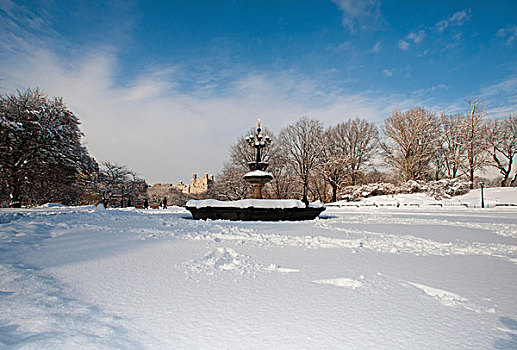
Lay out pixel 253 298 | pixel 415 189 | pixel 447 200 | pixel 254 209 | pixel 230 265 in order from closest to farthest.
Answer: pixel 253 298
pixel 230 265
pixel 254 209
pixel 447 200
pixel 415 189

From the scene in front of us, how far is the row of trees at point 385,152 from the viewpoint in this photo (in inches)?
1147

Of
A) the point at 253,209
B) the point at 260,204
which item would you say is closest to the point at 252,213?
the point at 253,209

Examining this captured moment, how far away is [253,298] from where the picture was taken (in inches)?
91.9

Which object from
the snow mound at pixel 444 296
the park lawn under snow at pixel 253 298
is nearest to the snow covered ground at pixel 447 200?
the park lawn under snow at pixel 253 298

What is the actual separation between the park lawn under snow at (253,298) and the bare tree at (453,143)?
3212 centimetres

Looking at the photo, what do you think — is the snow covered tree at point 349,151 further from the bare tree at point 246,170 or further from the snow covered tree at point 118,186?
the snow covered tree at point 118,186

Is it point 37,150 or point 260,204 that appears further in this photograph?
point 37,150

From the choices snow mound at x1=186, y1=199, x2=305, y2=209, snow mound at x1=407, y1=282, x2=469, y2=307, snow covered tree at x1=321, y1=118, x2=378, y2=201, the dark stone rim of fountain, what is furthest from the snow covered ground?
snow mound at x1=407, y1=282, x2=469, y2=307

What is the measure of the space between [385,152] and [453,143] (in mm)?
8294

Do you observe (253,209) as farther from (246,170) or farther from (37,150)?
(246,170)

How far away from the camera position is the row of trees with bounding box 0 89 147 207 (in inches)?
619

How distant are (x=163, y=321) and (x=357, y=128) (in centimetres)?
3311

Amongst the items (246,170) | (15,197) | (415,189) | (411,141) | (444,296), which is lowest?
(444,296)

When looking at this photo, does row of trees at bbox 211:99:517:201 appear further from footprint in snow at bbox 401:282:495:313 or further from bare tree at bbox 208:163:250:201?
footprint in snow at bbox 401:282:495:313
